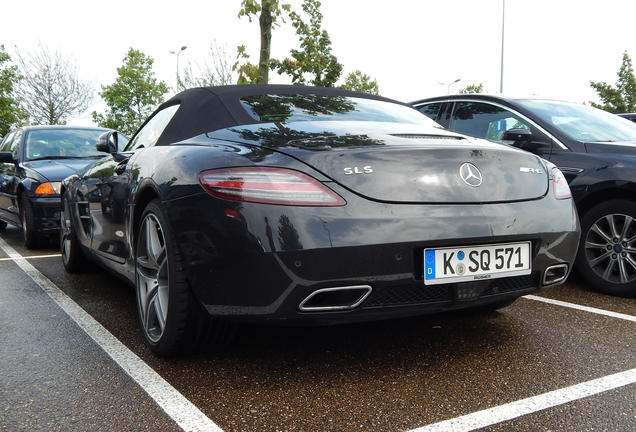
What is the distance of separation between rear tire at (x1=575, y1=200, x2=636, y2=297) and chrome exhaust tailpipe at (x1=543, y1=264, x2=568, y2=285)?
1.61 m

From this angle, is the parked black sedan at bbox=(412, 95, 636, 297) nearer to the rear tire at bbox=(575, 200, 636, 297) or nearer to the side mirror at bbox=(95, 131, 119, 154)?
the rear tire at bbox=(575, 200, 636, 297)

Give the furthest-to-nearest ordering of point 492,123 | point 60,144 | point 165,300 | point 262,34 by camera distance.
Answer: point 262,34, point 60,144, point 492,123, point 165,300

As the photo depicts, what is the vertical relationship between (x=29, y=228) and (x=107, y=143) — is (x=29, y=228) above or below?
below

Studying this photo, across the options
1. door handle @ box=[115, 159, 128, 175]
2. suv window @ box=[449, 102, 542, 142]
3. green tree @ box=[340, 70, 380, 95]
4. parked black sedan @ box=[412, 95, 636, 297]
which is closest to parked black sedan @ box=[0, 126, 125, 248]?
door handle @ box=[115, 159, 128, 175]

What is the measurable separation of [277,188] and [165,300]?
87cm

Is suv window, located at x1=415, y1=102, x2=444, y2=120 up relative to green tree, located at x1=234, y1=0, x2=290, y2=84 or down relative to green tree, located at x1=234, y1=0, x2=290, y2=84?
down

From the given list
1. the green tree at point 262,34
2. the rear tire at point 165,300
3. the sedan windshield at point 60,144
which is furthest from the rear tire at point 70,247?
the green tree at point 262,34

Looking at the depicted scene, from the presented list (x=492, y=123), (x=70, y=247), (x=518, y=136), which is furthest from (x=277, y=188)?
(x=492, y=123)

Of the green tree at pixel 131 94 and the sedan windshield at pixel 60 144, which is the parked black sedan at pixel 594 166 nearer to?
the sedan windshield at pixel 60 144

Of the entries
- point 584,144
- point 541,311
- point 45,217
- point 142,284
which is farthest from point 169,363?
point 45,217

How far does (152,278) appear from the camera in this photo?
2.93 meters

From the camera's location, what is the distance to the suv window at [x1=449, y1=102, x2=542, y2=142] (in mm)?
4973

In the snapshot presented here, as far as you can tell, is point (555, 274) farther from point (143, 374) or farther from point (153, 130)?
point (153, 130)

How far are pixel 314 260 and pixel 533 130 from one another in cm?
320
